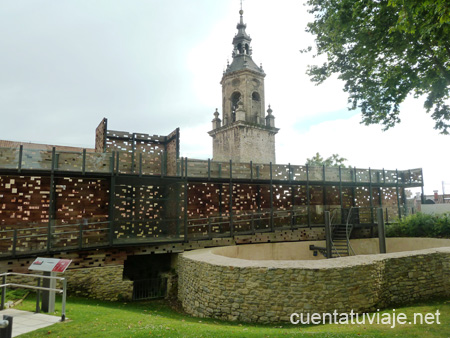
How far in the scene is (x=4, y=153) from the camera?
1215 centimetres

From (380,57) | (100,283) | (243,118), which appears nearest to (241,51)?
(243,118)

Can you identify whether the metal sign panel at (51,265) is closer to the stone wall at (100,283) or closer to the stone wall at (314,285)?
the stone wall at (100,283)

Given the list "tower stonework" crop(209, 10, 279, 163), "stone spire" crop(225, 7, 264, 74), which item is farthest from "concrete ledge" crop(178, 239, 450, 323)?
"stone spire" crop(225, 7, 264, 74)

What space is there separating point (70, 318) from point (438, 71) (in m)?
17.3

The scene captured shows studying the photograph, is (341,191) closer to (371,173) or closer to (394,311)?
(371,173)

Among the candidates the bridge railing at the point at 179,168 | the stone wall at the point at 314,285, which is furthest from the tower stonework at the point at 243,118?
the stone wall at the point at 314,285

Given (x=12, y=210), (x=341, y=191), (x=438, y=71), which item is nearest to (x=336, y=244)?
(x=341, y=191)

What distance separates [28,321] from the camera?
7.31 meters

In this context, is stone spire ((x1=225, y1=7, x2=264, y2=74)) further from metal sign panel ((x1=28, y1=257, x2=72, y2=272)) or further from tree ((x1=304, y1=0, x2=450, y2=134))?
metal sign panel ((x1=28, y1=257, x2=72, y2=272))

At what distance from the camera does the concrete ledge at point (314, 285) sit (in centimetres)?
882

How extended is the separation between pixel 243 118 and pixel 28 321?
1145 inches

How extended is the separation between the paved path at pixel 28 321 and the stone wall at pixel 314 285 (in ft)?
14.7

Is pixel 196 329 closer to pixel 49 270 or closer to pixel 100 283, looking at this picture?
pixel 49 270

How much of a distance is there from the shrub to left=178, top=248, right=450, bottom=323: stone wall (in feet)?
22.2
